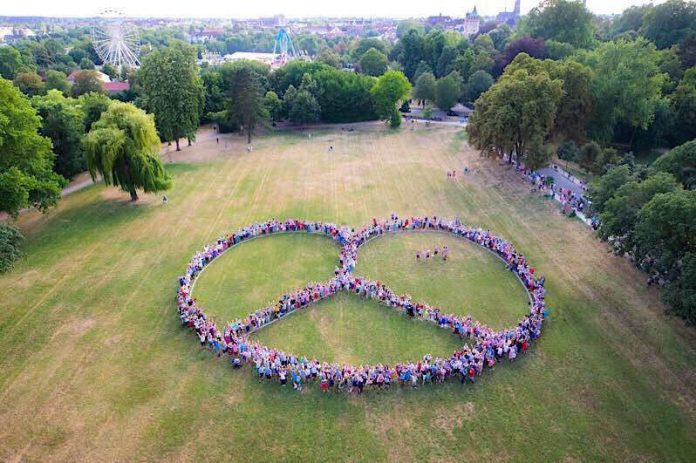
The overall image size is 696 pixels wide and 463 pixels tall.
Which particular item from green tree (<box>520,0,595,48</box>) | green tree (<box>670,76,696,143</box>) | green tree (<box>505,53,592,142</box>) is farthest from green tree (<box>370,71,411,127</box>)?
green tree (<box>670,76,696,143</box>)

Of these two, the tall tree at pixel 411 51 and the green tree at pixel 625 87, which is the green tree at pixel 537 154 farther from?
the tall tree at pixel 411 51

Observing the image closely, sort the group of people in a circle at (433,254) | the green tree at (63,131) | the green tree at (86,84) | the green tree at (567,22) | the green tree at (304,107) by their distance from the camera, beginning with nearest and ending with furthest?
1. the group of people in a circle at (433,254)
2. the green tree at (63,131)
3. the green tree at (304,107)
4. the green tree at (86,84)
5. the green tree at (567,22)

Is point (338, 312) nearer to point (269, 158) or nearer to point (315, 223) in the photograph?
point (315, 223)

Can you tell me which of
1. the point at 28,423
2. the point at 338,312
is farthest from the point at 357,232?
the point at 28,423

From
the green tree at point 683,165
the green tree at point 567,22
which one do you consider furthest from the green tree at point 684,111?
the green tree at point 567,22

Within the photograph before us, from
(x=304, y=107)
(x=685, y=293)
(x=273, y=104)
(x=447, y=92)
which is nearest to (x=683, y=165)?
(x=685, y=293)
